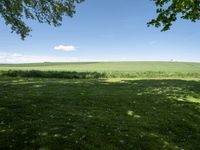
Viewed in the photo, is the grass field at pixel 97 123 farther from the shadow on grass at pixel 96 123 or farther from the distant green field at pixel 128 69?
the distant green field at pixel 128 69

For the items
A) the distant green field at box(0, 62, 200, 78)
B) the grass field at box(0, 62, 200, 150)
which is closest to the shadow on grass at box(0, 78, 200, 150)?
the grass field at box(0, 62, 200, 150)

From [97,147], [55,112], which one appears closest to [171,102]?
[55,112]

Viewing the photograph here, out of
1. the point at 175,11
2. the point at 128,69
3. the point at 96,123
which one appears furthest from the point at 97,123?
the point at 128,69

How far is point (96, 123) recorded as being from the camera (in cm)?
1190

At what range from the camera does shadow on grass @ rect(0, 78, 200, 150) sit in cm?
974

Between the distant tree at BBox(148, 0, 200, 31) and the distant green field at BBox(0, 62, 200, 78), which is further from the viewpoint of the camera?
the distant green field at BBox(0, 62, 200, 78)

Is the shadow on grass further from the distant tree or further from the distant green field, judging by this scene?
the distant green field

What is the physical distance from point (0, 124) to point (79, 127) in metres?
3.53

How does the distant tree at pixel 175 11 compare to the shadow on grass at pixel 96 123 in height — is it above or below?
above

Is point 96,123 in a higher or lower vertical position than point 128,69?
higher

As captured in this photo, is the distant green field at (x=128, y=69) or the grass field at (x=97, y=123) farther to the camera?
the distant green field at (x=128, y=69)

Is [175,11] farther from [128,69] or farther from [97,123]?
[128,69]

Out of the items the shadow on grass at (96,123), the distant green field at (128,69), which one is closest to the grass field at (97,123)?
the shadow on grass at (96,123)

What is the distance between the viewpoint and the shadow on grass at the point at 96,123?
974cm
